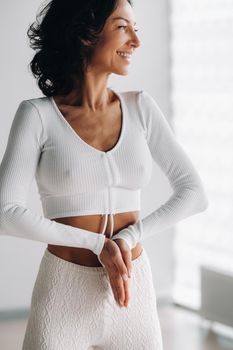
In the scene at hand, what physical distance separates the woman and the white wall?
2609 mm

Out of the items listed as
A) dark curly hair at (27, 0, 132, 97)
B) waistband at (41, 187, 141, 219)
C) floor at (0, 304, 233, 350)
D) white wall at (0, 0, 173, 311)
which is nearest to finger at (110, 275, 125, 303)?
waistband at (41, 187, 141, 219)

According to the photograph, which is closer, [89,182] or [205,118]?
[89,182]

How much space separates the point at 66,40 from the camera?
1.59 meters

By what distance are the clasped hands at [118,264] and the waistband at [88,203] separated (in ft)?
0.32

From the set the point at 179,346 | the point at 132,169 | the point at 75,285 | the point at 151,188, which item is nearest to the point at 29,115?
the point at 132,169

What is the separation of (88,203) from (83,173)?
78mm

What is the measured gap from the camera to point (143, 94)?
1668mm

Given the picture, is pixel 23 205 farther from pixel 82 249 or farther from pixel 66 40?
pixel 66 40

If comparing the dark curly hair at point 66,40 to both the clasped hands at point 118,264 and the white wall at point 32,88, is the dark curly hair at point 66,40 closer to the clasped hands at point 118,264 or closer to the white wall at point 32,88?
the clasped hands at point 118,264

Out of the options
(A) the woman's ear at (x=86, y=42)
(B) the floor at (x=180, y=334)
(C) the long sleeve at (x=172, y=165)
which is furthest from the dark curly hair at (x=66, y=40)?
(B) the floor at (x=180, y=334)

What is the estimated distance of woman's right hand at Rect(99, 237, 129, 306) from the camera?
4.81ft

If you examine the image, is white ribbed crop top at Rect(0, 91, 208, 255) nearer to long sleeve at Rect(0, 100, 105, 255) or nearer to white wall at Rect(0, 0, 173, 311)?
long sleeve at Rect(0, 100, 105, 255)

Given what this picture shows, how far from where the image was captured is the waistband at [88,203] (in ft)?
5.08

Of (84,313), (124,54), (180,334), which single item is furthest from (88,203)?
(180,334)
